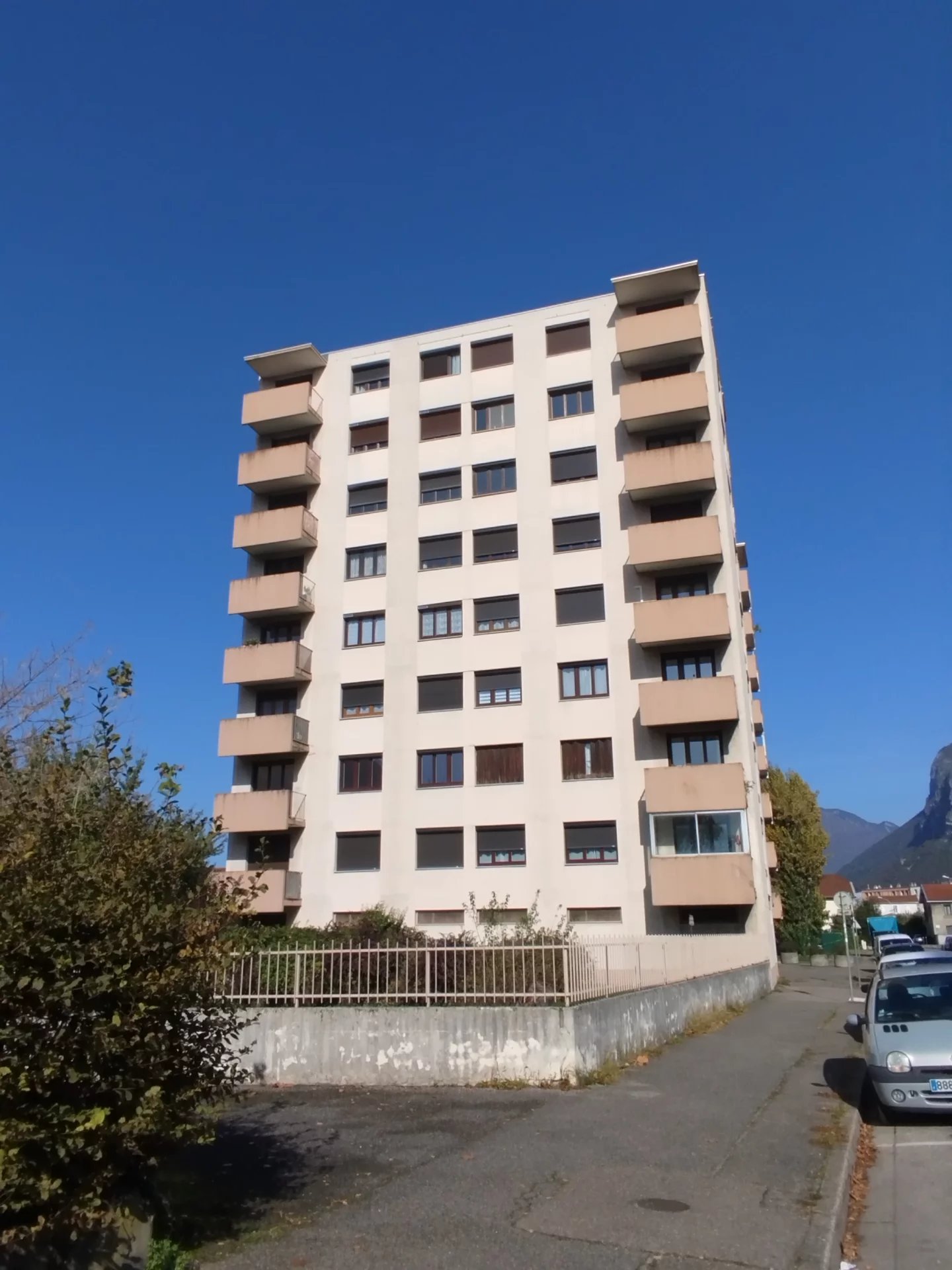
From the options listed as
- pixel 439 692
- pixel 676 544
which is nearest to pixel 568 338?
pixel 676 544

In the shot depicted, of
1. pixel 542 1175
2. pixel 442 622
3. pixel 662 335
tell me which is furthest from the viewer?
pixel 442 622

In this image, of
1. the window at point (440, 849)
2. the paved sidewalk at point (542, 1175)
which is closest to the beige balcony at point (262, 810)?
the window at point (440, 849)

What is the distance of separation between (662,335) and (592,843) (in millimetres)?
15600

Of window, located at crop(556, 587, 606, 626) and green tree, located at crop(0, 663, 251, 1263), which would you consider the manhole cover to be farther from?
window, located at crop(556, 587, 606, 626)

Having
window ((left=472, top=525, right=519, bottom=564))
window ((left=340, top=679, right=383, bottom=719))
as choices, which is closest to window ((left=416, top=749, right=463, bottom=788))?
window ((left=340, top=679, right=383, bottom=719))

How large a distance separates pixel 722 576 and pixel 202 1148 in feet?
75.8

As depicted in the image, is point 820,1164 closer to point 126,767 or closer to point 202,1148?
point 202,1148

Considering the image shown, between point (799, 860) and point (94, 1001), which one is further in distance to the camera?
point (799, 860)

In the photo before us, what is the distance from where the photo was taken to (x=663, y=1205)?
6.54 meters

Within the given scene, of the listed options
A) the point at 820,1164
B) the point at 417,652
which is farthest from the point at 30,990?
the point at 417,652

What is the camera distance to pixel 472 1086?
11.2m

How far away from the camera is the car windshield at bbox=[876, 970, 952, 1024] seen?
10.3m

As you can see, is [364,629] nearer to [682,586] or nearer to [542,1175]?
[682,586]

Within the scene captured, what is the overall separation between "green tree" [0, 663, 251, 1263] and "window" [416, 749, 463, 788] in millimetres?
23290
